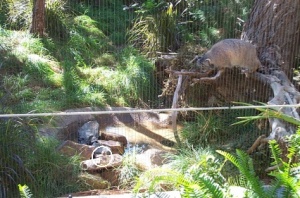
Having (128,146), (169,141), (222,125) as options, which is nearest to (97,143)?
(128,146)

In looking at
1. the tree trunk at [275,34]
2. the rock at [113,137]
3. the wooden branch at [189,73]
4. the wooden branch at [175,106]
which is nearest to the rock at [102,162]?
the rock at [113,137]

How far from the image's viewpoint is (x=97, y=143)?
13.5ft

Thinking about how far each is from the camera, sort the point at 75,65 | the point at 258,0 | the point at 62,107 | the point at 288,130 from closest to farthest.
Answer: the point at 288,130 < the point at 62,107 < the point at 258,0 < the point at 75,65

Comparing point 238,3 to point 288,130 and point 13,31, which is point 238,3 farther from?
point 13,31

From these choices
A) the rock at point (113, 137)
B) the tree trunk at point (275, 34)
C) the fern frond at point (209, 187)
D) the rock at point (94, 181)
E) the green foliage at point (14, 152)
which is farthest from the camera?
the tree trunk at point (275, 34)

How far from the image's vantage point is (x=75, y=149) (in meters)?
3.84

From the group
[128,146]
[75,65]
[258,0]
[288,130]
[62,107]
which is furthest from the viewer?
[75,65]

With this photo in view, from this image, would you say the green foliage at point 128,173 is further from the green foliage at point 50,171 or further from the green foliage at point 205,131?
the green foliage at point 205,131

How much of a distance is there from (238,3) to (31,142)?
8.95ft

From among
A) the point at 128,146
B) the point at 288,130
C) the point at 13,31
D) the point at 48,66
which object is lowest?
the point at 128,146

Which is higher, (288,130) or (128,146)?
(288,130)

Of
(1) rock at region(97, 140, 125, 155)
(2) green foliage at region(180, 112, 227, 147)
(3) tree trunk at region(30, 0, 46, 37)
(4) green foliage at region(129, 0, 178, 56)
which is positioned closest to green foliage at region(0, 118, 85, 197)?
(1) rock at region(97, 140, 125, 155)

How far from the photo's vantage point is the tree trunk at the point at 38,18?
5.08 m

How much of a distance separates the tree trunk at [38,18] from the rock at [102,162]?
1.95 m
